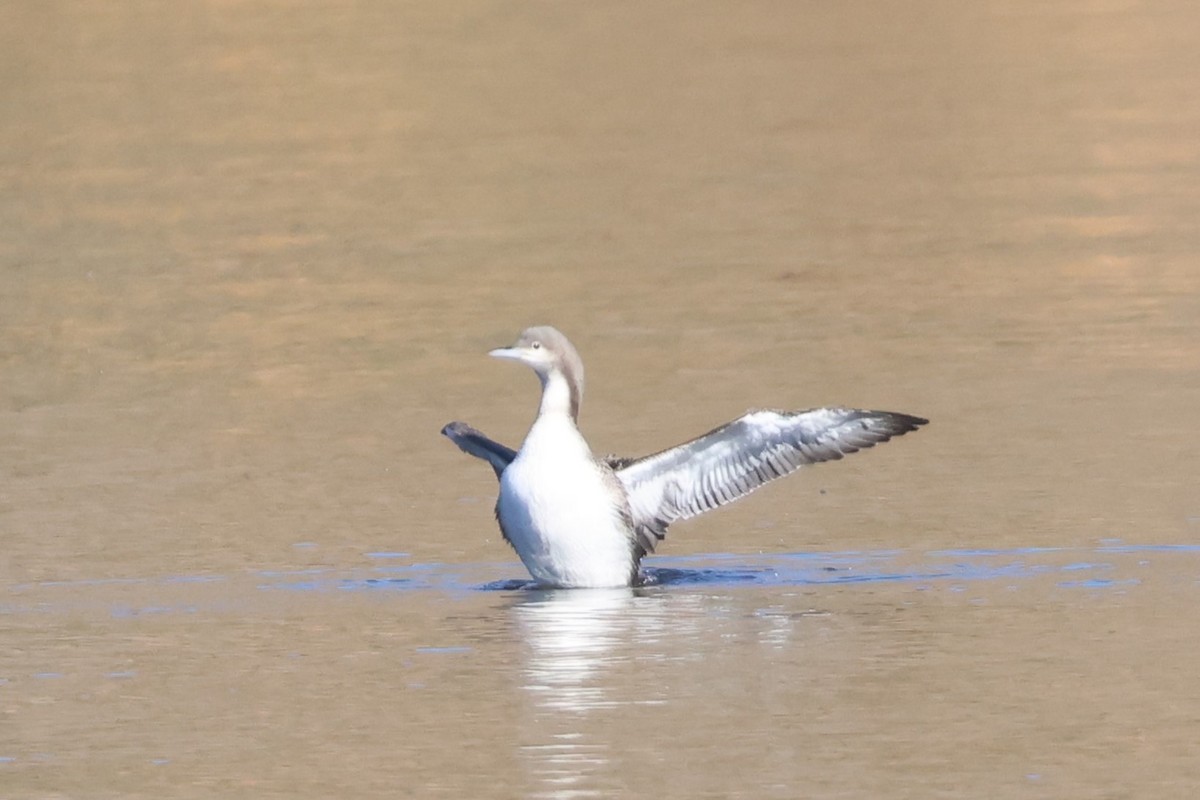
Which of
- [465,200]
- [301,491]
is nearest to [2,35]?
[465,200]

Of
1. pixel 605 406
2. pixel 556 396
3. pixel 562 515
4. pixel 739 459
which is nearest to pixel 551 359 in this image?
pixel 556 396

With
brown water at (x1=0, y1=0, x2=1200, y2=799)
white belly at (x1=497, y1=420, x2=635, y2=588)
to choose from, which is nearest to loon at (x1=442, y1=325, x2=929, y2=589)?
white belly at (x1=497, y1=420, x2=635, y2=588)

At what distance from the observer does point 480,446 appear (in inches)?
479

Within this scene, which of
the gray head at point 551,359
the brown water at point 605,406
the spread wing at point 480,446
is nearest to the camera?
the brown water at point 605,406

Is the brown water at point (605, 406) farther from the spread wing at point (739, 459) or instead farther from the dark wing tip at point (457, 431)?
the dark wing tip at point (457, 431)

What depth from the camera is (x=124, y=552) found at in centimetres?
1182

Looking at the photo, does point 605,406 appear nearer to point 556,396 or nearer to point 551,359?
point 551,359

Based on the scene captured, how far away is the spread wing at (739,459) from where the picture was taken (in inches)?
461

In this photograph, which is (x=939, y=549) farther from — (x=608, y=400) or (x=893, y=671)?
(x=608, y=400)

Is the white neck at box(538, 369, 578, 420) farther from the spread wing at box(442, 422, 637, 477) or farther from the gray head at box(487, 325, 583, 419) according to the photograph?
the spread wing at box(442, 422, 637, 477)

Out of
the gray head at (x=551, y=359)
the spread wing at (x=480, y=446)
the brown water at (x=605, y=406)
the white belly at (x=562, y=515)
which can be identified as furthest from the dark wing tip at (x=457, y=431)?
the white belly at (x=562, y=515)

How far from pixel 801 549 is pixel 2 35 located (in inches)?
1042

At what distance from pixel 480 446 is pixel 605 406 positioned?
2828mm

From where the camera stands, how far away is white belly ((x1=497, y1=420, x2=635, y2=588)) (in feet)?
37.0
